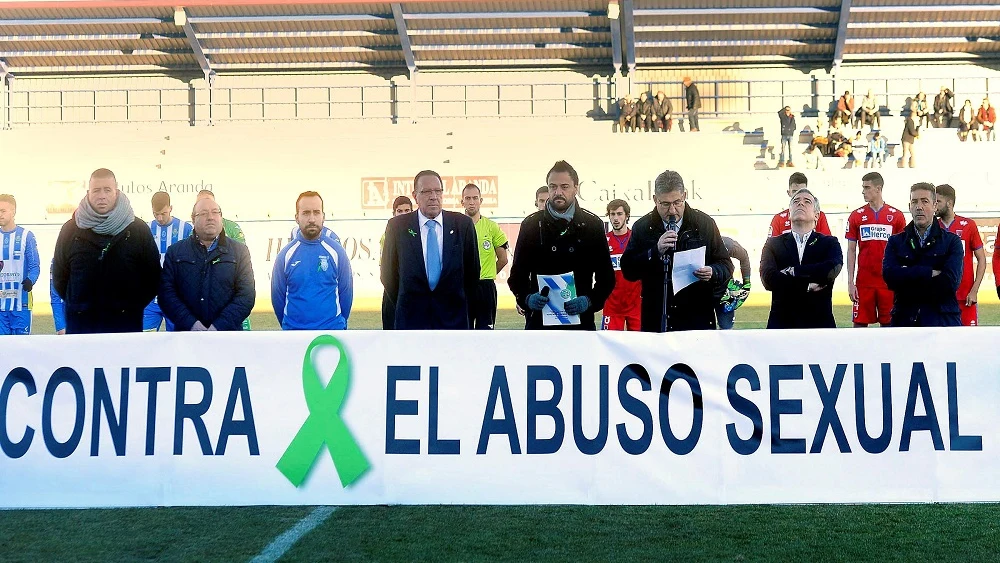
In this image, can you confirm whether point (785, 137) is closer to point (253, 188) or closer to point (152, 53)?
point (253, 188)

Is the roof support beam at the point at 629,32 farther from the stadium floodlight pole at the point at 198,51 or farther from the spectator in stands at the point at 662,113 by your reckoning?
the stadium floodlight pole at the point at 198,51

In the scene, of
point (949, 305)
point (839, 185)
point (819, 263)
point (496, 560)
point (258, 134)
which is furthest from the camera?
point (258, 134)

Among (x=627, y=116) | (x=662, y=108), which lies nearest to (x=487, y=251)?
(x=627, y=116)

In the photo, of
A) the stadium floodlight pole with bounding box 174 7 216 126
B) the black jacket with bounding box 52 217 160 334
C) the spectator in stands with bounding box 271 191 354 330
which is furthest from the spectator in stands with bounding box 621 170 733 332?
the stadium floodlight pole with bounding box 174 7 216 126

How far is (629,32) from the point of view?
27.2 meters

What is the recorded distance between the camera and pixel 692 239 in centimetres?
662

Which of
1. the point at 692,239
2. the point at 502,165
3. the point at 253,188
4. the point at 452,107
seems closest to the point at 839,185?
the point at 502,165

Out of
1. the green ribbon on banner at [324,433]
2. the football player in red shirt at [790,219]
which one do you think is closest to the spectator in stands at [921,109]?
the football player in red shirt at [790,219]

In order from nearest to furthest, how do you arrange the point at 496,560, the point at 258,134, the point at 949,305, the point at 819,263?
the point at 496,560, the point at 819,263, the point at 949,305, the point at 258,134

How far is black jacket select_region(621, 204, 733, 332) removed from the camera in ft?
21.8

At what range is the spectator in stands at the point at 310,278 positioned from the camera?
7.09 metres

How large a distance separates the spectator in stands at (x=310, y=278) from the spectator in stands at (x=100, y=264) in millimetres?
943

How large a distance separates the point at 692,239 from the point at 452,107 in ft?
75.4

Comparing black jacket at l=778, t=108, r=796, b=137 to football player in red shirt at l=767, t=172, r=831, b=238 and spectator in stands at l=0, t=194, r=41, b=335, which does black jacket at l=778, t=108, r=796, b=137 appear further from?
spectator in stands at l=0, t=194, r=41, b=335
